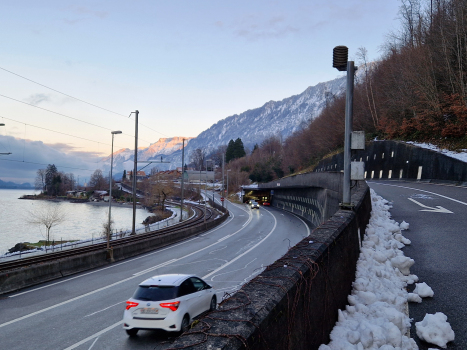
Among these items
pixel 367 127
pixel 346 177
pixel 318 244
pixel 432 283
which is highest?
pixel 367 127

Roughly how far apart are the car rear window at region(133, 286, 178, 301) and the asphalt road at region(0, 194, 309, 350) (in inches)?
48.5

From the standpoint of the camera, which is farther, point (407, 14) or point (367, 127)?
point (367, 127)

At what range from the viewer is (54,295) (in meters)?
16.2

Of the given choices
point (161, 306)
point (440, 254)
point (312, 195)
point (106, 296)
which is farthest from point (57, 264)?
point (312, 195)

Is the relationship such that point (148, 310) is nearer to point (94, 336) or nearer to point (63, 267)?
point (94, 336)

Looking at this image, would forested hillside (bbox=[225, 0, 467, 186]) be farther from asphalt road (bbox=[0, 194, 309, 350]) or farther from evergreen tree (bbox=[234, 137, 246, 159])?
evergreen tree (bbox=[234, 137, 246, 159])

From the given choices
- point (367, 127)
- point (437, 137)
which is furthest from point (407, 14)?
point (437, 137)

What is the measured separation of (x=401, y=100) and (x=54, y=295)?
46983 millimetres

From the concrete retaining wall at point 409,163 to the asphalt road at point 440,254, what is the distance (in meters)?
5.69

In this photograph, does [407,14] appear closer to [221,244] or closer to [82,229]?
[221,244]

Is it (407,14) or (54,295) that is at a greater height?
(407,14)

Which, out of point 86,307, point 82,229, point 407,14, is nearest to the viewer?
point 86,307

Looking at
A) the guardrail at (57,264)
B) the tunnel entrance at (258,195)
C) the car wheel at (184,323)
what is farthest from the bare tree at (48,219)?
the car wheel at (184,323)

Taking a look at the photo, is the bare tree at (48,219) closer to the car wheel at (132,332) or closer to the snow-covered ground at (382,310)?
the car wheel at (132,332)
